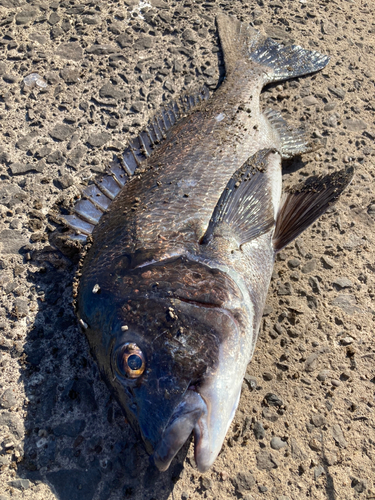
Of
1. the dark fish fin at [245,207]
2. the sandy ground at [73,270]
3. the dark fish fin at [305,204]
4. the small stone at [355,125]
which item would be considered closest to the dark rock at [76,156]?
the sandy ground at [73,270]

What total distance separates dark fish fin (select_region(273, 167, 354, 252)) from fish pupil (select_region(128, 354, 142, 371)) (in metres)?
1.47

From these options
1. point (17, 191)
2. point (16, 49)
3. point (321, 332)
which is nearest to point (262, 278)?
point (321, 332)

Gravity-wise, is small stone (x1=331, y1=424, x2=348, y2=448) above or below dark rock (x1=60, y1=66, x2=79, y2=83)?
below

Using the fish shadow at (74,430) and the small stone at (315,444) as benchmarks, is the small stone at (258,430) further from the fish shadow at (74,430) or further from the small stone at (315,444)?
the fish shadow at (74,430)

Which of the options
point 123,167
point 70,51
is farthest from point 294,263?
point 70,51

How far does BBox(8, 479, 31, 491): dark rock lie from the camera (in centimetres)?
228

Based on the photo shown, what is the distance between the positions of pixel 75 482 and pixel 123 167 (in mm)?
2244

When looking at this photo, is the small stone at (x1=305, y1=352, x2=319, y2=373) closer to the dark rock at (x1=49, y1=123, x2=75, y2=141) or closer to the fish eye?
the fish eye

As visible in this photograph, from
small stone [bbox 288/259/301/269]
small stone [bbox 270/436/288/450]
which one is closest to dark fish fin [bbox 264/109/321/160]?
small stone [bbox 288/259/301/269]

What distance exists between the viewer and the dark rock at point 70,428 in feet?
8.07

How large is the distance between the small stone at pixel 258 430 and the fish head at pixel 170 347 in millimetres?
696

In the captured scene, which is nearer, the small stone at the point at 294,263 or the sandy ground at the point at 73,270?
the sandy ground at the point at 73,270

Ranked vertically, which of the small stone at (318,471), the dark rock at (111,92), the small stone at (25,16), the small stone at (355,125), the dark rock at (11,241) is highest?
the small stone at (25,16)

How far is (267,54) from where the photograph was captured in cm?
422
